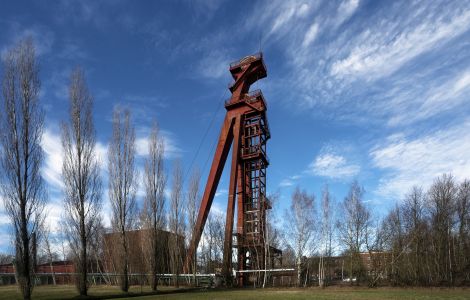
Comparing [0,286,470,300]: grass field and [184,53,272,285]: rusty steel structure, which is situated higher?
[184,53,272,285]: rusty steel structure

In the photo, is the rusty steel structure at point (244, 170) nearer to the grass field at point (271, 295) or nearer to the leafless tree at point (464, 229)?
the grass field at point (271, 295)

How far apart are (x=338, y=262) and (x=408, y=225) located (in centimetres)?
964

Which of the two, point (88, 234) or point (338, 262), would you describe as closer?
point (88, 234)

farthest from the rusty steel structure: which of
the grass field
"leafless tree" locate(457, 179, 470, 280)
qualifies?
"leafless tree" locate(457, 179, 470, 280)

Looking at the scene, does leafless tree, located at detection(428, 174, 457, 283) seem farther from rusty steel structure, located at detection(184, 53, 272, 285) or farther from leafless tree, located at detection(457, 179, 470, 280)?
rusty steel structure, located at detection(184, 53, 272, 285)

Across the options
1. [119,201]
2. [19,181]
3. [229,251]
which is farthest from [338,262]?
[19,181]

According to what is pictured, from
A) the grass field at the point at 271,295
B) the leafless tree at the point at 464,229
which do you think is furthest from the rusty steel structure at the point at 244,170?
the leafless tree at the point at 464,229

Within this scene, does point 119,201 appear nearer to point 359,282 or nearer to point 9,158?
point 9,158

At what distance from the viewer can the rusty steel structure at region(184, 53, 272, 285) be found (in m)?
37.4

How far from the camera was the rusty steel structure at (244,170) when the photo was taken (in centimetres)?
3741

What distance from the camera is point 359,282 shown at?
34.5 metres

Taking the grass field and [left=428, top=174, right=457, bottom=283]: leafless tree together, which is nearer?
the grass field

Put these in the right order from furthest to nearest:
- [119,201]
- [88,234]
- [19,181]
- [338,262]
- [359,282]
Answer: [338,262], [359,282], [119,201], [88,234], [19,181]

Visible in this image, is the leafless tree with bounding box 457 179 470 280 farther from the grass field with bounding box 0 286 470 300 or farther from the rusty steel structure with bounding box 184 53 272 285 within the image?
the rusty steel structure with bounding box 184 53 272 285
